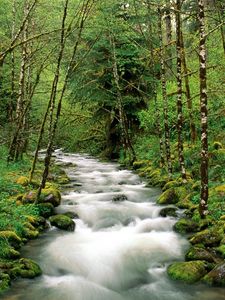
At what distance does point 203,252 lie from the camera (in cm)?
901

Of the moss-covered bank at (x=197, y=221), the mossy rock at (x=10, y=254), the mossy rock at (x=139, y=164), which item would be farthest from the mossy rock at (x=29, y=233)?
the mossy rock at (x=139, y=164)

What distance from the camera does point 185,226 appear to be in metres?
11.2

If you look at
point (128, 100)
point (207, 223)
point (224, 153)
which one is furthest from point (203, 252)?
point (128, 100)

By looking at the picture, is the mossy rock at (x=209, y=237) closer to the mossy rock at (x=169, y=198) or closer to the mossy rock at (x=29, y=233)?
the mossy rock at (x=169, y=198)

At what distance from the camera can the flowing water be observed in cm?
801

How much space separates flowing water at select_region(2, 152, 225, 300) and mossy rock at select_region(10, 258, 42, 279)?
0.54 feet

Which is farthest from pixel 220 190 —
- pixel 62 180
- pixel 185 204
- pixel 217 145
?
pixel 62 180

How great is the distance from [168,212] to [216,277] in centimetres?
465

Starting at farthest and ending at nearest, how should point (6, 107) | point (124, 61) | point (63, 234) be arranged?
point (6, 107) < point (124, 61) < point (63, 234)

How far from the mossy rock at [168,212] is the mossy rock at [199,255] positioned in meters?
3.07

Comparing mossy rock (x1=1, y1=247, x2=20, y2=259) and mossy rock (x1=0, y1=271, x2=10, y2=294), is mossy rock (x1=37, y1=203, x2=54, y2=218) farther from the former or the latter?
mossy rock (x1=0, y1=271, x2=10, y2=294)

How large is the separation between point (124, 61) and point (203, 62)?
1304cm

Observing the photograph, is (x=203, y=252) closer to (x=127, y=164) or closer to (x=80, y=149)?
(x=127, y=164)

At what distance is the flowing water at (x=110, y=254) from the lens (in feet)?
26.3
